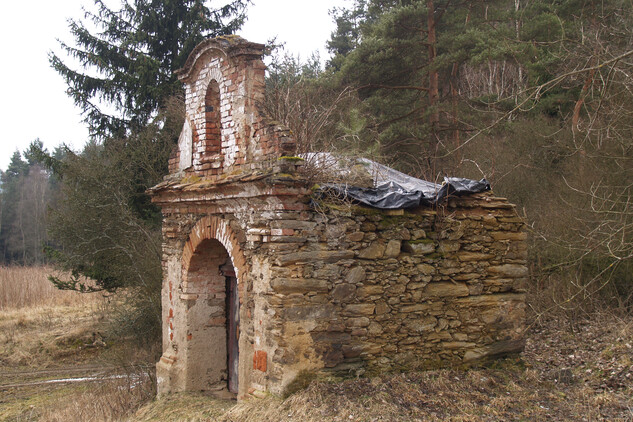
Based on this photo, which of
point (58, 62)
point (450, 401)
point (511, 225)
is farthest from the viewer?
point (58, 62)

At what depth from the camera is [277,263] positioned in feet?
19.9

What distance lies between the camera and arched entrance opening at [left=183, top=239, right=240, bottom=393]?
27.2 ft

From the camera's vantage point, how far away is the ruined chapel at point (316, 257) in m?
6.11

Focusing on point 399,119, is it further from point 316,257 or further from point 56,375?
point 56,375

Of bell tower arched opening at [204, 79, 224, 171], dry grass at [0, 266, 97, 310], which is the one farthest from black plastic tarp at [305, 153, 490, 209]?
dry grass at [0, 266, 97, 310]

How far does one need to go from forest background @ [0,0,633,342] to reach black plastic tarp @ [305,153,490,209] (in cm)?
342

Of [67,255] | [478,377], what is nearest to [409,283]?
[478,377]

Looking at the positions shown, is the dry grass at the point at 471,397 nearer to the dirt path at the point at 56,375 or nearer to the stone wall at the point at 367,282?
the stone wall at the point at 367,282

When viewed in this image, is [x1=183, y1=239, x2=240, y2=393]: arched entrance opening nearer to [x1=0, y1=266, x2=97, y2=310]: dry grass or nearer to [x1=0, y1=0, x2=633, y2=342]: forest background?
[x1=0, y1=0, x2=633, y2=342]: forest background

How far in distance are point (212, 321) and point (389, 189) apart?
12.2 ft

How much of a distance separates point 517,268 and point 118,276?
38.3ft

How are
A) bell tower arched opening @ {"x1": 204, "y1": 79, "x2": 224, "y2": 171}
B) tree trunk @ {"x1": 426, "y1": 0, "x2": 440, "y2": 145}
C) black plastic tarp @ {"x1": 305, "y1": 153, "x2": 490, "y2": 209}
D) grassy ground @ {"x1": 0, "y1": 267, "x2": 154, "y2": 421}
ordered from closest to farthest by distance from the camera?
1. black plastic tarp @ {"x1": 305, "y1": 153, "x2": 490, "y2": 209}
2. bell tower arched opening @ {"x1": 204, "y1": 79, "x2": 224, "y2": 171}
3. grassy ground @ {"x1": 0, "y1": 267, "x2": 154, "y2": 421}
4. tree trunk @ {"x1": 426, "y1": 0, "x2": 440, "y2": 145}

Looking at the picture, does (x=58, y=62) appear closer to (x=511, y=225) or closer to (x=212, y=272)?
(x=212, y=272)

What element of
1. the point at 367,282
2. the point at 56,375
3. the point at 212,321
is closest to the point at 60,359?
the point at 56,375
